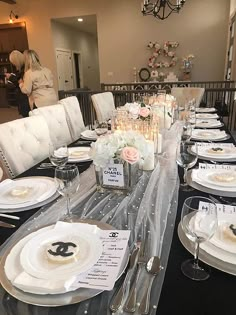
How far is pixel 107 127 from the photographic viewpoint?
223cm

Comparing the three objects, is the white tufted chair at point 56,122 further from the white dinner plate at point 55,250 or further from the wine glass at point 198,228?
the wine glass at point 198,228

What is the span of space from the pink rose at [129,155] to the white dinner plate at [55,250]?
0.35 metres

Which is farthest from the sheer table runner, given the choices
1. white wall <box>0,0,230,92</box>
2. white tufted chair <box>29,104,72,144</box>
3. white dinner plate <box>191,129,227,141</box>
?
white wall <box>0,0,230,92</box>

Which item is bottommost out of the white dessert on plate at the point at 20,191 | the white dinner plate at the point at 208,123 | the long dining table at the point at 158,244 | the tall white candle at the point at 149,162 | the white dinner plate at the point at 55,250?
the long dining table at the point at 158,244

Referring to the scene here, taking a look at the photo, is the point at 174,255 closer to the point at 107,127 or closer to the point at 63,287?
the point at 63,287

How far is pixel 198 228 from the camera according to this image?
2.61ft

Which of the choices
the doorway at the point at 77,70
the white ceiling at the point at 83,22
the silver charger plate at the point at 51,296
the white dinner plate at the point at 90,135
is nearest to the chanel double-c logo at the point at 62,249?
the silver charger plate at the point at 51,296

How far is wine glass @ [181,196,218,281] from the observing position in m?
0.76

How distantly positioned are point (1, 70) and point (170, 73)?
5528mm

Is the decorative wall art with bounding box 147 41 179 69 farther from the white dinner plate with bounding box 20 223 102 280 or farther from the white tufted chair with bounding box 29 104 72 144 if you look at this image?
the white dinner plate with bounding box 20 223 102 280

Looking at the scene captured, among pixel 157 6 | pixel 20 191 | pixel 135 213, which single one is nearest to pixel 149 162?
pixel 135 213

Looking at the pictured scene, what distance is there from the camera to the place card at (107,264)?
690mm

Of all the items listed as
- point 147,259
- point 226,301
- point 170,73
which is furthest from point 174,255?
point 170,73

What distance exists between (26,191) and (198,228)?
804mm
